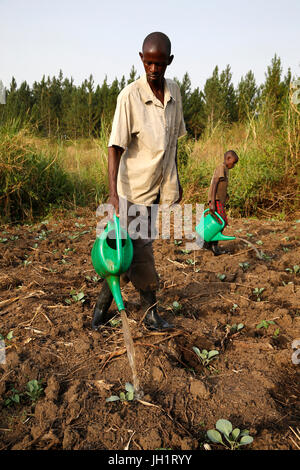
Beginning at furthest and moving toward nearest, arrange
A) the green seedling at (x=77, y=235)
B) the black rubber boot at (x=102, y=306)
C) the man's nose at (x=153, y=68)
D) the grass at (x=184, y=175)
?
1. the grass at (x=184, y=175)
2. the green seedling at (x=77, y=235)
3. the black rubber boot at (x=102, y=306)
4. the man's nose at (x=153, y=68)

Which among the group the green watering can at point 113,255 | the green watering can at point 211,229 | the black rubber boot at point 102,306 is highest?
the green watering can at point 113,255

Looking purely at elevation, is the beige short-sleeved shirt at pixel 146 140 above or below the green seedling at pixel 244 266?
above

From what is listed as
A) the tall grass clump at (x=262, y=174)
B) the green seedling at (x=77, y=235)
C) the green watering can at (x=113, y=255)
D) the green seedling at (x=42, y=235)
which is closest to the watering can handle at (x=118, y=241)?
the green watering can at (x=113, y=255)

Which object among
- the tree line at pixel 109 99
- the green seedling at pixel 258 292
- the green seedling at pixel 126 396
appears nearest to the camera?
the green seedling at pixel 126 396

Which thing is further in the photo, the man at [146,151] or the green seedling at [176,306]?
the green seedling at [176,306]

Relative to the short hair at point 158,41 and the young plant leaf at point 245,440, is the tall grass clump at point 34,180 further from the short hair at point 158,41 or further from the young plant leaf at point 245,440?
the young plant leaf at point 245,440

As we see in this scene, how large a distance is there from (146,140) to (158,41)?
464 millimetres

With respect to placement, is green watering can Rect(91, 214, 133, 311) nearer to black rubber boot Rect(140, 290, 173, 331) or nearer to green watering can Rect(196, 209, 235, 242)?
black rubber boot Rect(140, 290, 173, 331)

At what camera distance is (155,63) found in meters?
1.82

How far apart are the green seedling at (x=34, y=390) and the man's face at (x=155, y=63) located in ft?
5.13

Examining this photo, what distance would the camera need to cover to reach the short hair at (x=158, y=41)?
1769 millimetres

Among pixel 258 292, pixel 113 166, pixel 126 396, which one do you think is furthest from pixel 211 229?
pixel 126 396

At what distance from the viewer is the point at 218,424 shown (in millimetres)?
1488
